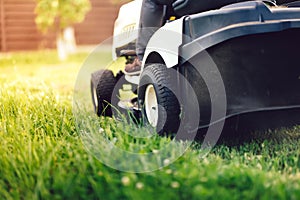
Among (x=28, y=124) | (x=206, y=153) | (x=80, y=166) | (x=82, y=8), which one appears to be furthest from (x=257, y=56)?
(x=82, y=8)

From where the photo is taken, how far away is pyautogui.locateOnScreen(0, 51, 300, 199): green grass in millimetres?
1907

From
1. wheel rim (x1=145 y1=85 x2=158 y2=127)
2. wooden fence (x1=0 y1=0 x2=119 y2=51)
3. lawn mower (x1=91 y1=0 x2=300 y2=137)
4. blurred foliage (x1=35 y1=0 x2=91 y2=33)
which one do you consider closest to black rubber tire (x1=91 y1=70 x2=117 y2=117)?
wheel rim (x1=145 y1=85 x2=158 y2=127)

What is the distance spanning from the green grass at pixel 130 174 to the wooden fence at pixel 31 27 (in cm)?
946

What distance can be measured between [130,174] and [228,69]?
0.81 m

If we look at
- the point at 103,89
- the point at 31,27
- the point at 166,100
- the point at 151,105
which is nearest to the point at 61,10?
the point at 31,27

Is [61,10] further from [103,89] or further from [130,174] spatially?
[130,174]

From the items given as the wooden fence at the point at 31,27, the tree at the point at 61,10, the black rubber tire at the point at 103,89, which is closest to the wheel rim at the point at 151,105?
the black rubber tire at the point at 103,89

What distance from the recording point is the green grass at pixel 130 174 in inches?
75.1

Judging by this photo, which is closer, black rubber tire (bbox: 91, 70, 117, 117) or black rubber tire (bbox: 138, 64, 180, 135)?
black rubber tire (bbox: 138, 64, 180, 135)

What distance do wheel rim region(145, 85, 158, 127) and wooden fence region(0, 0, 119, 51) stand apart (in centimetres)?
941

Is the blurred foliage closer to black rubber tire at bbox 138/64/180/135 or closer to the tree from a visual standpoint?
the tree

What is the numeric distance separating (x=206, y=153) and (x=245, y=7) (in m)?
0.76

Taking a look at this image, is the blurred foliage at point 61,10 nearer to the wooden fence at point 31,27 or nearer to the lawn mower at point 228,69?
the wooden fence at point 31,27

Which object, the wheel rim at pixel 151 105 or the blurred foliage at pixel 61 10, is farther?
the blurred foliage at pixel 61 10
